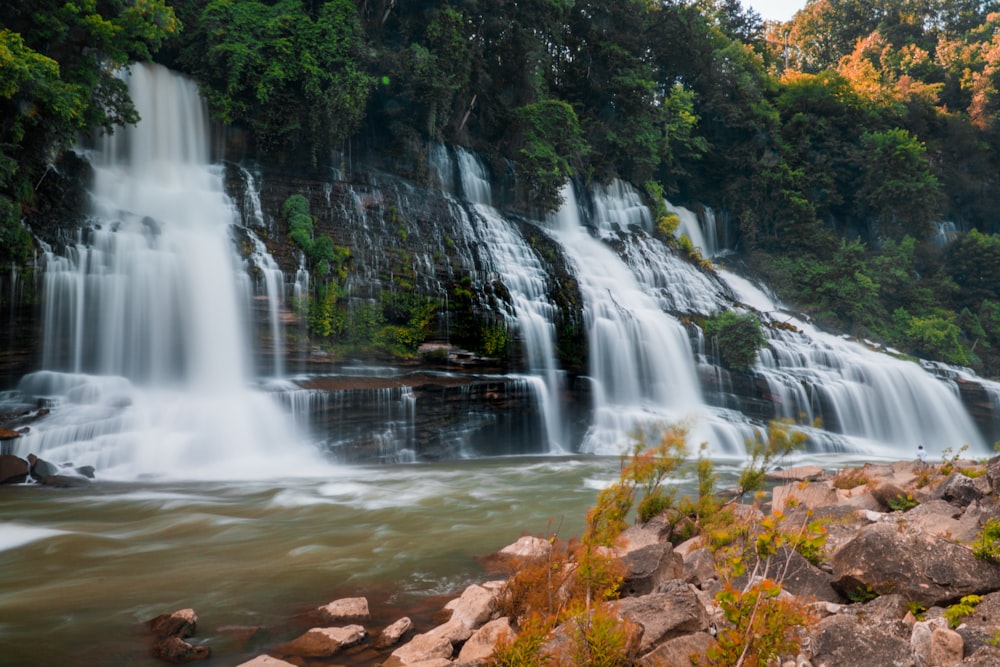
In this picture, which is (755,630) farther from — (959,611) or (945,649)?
(959,611)

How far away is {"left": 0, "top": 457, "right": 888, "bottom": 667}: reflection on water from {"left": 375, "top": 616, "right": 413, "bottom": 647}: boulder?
1.32 feet

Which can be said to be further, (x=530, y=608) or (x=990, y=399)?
(x=990, y=399)

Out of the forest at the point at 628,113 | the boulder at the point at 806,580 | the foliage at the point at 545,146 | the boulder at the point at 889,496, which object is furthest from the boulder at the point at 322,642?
the foliage at the point at 545,146

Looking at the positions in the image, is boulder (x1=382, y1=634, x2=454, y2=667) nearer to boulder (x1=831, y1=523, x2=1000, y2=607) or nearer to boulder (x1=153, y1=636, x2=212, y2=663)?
boulder (x1=153, y1=636, x2=212, y2=663)

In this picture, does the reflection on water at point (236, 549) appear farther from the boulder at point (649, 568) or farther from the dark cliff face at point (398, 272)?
the dark cliff face at point (398, 272)

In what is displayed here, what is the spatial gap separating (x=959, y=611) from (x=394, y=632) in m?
3.61

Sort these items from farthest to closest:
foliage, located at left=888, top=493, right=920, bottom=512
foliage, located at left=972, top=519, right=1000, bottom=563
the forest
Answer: the forest
foliage, located at left=888, top=493, right=920, bottom=512
foliage, located at left=972, top=519, right=1000, bottom=563

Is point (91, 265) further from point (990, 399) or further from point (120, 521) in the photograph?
point (990, 399)

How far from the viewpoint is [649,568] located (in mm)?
4461

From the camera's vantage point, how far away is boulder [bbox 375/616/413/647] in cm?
438

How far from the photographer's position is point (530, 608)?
13.6 feet

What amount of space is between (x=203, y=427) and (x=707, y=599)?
11672 millimetres

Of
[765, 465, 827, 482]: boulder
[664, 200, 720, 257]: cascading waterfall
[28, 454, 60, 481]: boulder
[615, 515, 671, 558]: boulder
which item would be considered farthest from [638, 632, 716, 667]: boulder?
[664, 200, 720, 257]: cascading waterfall

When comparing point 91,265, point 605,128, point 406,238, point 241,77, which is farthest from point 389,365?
point 605,128
